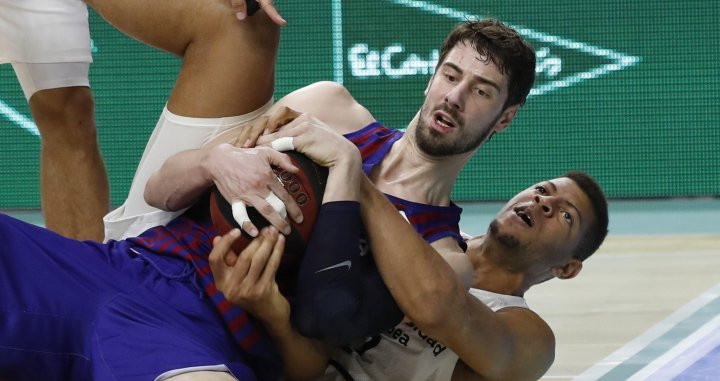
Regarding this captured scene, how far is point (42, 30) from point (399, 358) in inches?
63.6

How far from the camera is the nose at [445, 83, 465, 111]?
2.94m

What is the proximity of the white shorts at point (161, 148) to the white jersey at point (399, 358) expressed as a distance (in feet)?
2.03

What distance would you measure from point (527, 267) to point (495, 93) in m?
0.58

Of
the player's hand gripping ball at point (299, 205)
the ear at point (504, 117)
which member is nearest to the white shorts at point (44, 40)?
the player's hand gripping ball at point (299, 205)

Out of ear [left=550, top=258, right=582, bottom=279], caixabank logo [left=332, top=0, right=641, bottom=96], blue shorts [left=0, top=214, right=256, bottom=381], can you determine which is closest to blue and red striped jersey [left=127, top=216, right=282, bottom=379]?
blue shorts [left=0, top=214, right=256, bottom=381]

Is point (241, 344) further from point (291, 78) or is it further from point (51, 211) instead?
point (291, 78)

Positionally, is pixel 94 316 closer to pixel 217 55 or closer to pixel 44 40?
pixel 217 55

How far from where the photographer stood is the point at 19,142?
8102 mm

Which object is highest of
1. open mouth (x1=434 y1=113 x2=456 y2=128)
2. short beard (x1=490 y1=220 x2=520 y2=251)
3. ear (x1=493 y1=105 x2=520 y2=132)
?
open mouth (x1=434 y1=113 x2=456 y2=128)

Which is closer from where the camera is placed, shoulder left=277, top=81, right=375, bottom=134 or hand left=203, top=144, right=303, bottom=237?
hand left=203, top=144, right=303, bottom=237

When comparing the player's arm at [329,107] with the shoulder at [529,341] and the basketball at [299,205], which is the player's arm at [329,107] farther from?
the shoulder at [529,341]

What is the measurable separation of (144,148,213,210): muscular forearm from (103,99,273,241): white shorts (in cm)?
22

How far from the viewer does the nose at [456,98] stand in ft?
9.64

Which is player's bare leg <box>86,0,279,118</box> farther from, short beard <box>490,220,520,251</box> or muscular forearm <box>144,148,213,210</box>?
Result: short beard <box>490,220,520,251</box>
